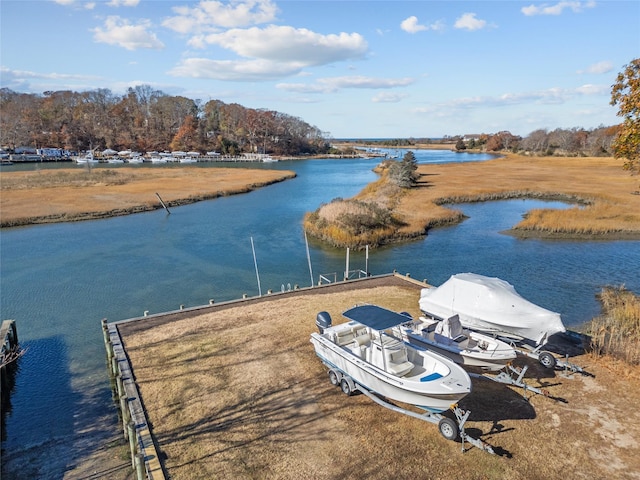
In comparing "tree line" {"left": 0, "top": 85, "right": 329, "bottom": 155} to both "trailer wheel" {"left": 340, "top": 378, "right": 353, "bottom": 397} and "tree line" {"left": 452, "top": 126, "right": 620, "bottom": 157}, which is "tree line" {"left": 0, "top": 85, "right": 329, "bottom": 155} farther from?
"trailer wheel" {"left": 340, "top": 378, "right": 353, "bottom": 397}

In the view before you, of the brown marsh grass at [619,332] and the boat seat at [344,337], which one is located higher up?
the boat seat at [344,337]

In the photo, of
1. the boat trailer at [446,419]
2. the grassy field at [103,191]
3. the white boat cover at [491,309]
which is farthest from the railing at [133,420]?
the grassy field at [103,191]

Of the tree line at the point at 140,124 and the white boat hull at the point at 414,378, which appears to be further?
the tree line at the point at 140,124

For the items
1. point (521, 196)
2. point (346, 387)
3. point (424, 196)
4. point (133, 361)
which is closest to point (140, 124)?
point (424, 196)

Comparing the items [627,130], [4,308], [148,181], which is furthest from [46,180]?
[627,130]

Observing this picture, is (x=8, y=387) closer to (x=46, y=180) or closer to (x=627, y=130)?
(x=627, y=130)

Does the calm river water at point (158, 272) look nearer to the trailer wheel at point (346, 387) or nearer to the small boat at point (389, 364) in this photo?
the small boat at point (389, 364)
